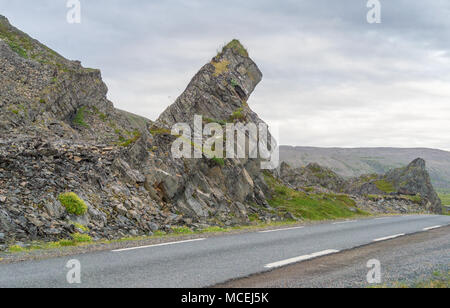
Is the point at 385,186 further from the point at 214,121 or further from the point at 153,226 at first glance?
the point at 153,226

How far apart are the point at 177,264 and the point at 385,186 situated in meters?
68.0

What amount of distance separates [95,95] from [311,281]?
46.8m

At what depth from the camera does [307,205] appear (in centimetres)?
3250

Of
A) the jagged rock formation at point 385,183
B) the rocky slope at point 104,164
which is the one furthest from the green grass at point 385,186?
the rocky slope at point 104,164

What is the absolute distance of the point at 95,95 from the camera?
48969mm

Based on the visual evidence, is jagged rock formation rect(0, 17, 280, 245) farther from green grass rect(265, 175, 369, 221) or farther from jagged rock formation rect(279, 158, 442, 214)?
jagged rock formation rect(279, 158, 442, 214)

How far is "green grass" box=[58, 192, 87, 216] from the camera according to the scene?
634 inches

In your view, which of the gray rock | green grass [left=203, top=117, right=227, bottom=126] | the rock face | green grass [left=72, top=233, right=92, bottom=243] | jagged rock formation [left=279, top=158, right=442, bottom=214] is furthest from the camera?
the rock face

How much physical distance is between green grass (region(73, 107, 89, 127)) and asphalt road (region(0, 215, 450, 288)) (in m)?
34.4

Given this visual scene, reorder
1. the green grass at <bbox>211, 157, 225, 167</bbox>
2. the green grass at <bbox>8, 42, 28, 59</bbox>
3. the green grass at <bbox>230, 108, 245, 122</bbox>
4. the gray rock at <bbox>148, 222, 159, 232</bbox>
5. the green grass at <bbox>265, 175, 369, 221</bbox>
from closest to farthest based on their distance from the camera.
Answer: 1. the gray rock at <bbox>148, 222, 159, 232</bbox>
2. the green grass at <bbox>211, 157, 225, 167</bbox>
3. the green grass at <bbox>265, 175, 369, 221</bbox>
4. the green grass at <bbox>230, 108, 245, 122</bbox>
5. the green grass at <bbox>8, 42, 28, 59</bbox>

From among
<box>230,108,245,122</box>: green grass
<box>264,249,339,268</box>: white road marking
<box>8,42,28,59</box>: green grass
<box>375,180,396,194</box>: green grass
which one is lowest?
<box>375,180,396,194</box>: green grass

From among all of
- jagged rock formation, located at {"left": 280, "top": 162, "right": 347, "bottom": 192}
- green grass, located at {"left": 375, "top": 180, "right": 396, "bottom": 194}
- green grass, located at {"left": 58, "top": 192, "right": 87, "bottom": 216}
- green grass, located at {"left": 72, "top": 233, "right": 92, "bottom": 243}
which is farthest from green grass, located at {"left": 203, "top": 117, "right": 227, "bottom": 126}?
green grass, located at {"left": 375, "top": 180, "right": 396, "bottom": 194}

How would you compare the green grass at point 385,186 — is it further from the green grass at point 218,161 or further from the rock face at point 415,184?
the green grass at point 218,161

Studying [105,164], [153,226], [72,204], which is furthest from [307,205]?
[72,204]
